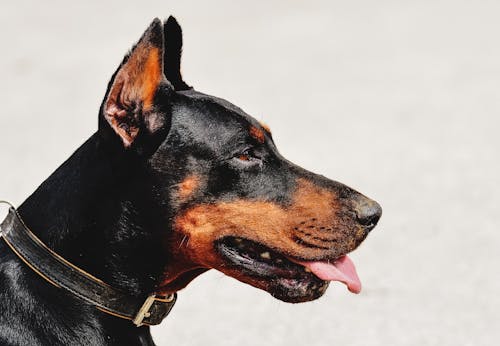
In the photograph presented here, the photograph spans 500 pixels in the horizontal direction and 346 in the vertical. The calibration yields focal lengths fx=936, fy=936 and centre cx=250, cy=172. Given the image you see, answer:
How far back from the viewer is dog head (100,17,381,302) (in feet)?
11.1

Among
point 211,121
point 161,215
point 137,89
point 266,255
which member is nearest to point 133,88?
point 137,89

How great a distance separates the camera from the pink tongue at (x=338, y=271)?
11.7 ft

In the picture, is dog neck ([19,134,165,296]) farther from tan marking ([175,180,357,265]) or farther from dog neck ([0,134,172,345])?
tan marking ([175,180,357,265])

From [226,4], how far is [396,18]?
2646 millimetres

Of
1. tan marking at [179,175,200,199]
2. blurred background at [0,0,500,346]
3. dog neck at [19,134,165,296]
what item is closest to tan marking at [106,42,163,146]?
dog neck at [19,134,165,296]

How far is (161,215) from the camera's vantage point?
3.40m

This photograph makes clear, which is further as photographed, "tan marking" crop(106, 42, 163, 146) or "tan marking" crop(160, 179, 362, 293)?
"tan marking" crop(160, 179, 362, 293)

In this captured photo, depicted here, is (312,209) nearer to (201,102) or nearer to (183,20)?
(201,102)

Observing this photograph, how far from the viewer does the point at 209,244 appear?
11.2ft

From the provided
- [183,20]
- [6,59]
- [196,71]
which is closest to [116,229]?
[196,71]

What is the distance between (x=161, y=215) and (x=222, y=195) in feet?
0.79

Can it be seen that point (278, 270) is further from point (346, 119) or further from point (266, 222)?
point (346, 119)

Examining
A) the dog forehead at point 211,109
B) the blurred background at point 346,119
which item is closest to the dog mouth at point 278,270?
the dog forehead at point 211,109

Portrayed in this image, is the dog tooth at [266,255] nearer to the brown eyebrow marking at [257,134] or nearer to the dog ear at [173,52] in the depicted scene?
the brown eyebrow marking at [257,134]
